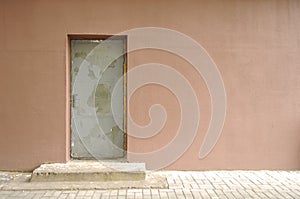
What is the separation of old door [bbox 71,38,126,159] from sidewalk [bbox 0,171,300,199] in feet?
4.22

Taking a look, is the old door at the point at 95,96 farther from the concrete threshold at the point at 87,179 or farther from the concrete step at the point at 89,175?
the concrete step at the point at 89,175

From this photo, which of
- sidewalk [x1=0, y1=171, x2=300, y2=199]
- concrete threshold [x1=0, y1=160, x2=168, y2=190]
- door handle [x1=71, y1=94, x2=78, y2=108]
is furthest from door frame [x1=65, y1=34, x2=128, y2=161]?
sidewalk [x1=0, y1=171, x2=300, y2=199]

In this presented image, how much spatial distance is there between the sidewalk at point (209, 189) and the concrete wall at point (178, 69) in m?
0.50

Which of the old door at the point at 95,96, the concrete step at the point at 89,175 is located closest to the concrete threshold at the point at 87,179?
the concrete step at the point at 89,175

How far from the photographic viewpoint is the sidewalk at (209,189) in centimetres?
542

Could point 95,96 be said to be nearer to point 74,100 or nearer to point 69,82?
point 74,100

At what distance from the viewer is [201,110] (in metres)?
6.89

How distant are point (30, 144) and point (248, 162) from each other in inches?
141

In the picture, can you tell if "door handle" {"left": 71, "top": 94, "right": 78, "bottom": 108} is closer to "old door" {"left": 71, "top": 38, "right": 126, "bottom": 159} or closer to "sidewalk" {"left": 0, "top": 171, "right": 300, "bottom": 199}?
"old door" {"left": 71, "top": 38, "right": 126, "bottom": 159}

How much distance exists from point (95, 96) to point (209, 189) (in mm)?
2578

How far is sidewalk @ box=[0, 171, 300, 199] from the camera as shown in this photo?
5422 millimetres

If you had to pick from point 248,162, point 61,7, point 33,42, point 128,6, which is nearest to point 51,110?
point 33,42

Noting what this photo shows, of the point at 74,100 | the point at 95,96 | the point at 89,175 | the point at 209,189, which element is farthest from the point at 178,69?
the point at 89,175

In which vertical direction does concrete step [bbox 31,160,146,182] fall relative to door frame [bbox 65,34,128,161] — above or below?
below
